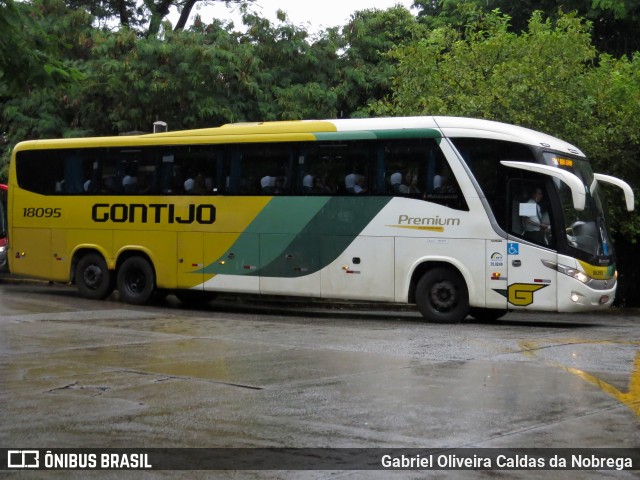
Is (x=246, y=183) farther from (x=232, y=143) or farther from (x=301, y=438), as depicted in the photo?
(x=301, y=438)

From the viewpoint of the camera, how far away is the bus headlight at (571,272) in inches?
664

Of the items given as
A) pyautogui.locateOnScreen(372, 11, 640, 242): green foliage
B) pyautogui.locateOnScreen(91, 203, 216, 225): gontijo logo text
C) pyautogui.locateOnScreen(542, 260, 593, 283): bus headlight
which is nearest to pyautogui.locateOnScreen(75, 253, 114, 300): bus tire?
pyautogui.locateOnScreen(91, 203, 216, 225): gontijo logo text

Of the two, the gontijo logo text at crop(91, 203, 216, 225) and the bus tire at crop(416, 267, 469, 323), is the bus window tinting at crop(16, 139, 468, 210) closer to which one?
the gontijo logo text at crop(91, 203, 216, 225)

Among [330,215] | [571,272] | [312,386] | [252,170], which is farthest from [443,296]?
[312,386]

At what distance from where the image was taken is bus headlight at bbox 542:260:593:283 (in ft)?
55.4

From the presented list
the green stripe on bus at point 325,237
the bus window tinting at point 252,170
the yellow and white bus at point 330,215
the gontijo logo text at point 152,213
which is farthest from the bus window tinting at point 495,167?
the gontijo logo text at point 152,213

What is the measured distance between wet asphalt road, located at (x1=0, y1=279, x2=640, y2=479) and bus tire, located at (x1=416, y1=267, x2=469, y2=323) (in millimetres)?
388

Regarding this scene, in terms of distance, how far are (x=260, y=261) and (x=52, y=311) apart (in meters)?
3.80

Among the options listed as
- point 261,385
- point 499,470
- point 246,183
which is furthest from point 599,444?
point 246,183

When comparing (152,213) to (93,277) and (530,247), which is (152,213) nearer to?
(93,277)

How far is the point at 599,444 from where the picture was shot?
7621 millimetres

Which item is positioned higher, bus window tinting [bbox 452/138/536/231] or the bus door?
bus window tinting [bbox 452/138/536/231]

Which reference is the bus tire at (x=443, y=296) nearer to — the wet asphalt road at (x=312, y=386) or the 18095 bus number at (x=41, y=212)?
the wet asphalt road at (x=312, y=386)

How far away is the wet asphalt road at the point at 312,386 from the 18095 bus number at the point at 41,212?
194 inches
